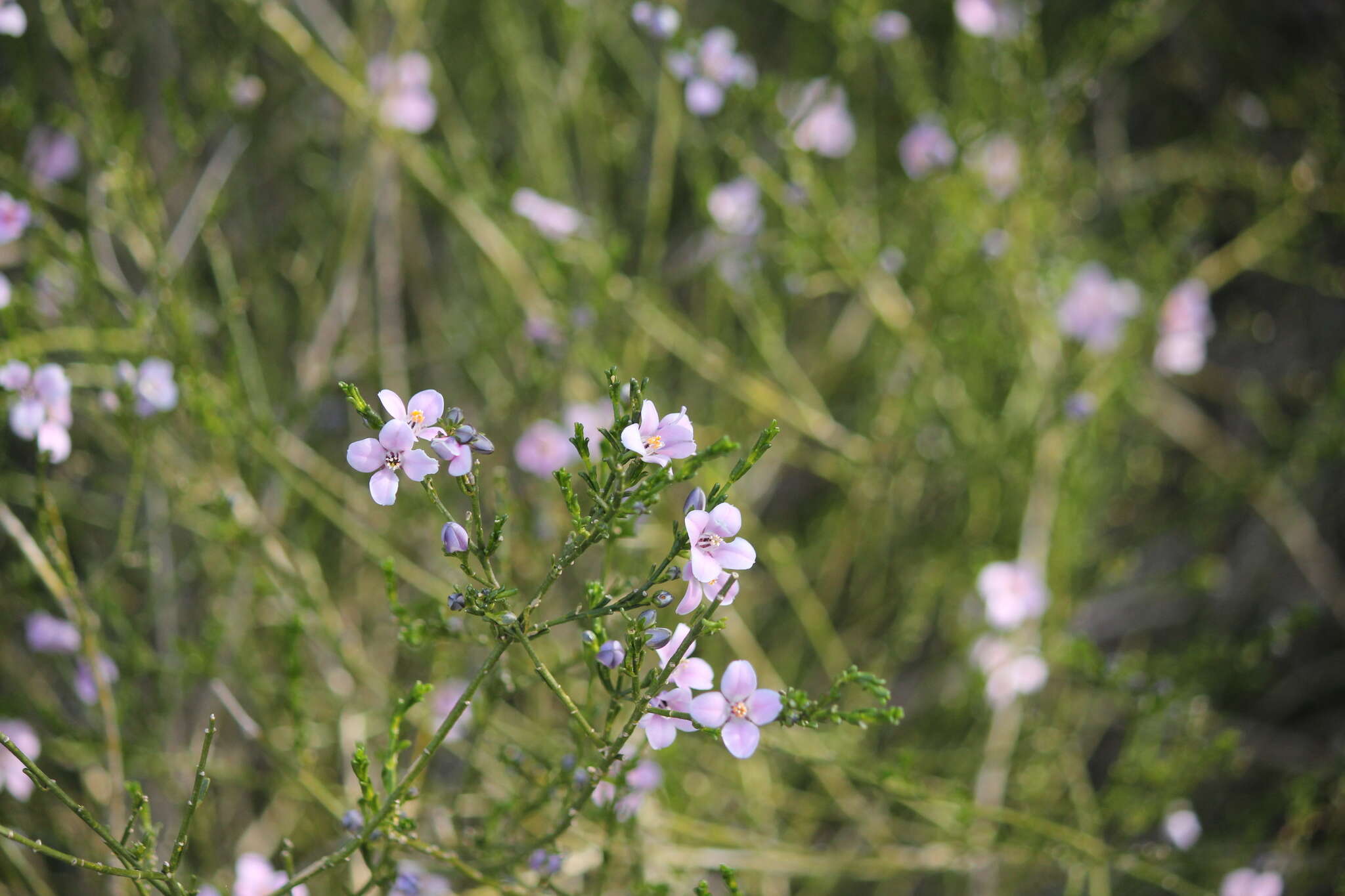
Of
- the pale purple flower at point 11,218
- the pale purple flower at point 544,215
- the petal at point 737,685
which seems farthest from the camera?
the pale purple flower at point 544,215

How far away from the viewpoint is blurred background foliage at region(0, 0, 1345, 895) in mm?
2312

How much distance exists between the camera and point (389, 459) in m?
1.29

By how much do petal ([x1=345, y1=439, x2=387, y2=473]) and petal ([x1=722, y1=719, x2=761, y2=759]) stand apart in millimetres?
602

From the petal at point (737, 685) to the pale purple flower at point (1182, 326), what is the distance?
6.94 ft

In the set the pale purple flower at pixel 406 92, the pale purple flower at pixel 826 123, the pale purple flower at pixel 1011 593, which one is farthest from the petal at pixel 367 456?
the pale purple flower at pixel 826 123

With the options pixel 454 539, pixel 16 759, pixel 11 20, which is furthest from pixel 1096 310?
pixel 16 759

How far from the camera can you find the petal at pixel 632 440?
1166 millimetres

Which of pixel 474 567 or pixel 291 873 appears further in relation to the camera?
pixel 474 567

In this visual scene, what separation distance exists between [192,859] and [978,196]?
3.03 metres

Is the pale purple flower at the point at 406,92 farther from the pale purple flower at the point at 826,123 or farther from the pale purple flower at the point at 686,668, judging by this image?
the pale purple flower at the point at 686,668

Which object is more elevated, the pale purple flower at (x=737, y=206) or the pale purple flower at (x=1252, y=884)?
the pale purple flower at (x=737, y=206)

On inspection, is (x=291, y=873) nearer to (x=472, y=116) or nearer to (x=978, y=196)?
(x=978, y=196)

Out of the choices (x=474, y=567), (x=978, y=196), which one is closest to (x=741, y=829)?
(x=474, y=567)

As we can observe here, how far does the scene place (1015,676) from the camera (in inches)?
102
